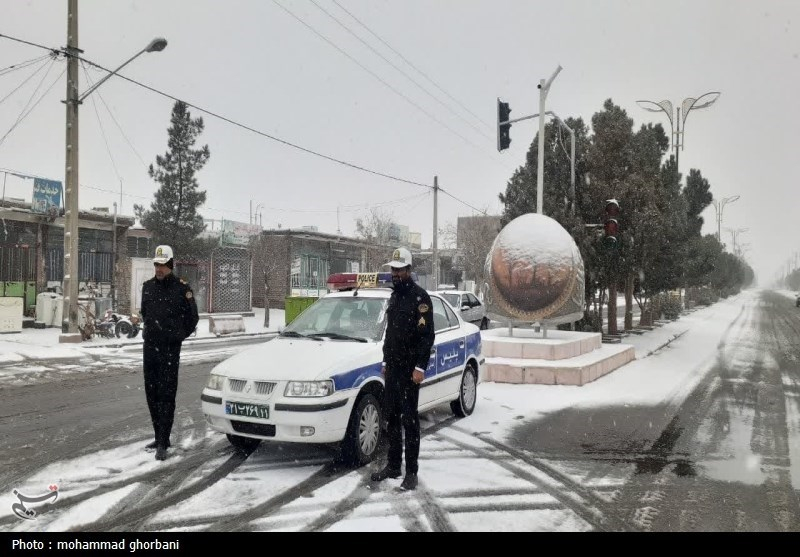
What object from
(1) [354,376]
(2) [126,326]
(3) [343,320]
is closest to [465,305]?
(2) [126,326]

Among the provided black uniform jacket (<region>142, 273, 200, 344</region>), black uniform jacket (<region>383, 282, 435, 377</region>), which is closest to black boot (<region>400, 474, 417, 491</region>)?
black uniform jacket (<region>383, 282, 435, 377</region>)

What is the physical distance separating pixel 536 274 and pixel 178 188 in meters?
16.6

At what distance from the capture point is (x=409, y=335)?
515 centimetres

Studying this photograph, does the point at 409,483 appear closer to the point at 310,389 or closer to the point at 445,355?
the point at 310,389

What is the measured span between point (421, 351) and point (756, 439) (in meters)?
4.41

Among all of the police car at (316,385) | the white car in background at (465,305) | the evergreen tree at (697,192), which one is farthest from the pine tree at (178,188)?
the evergreen tree at (697,192)

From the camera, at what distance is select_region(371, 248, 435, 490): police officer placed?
510 centimetres

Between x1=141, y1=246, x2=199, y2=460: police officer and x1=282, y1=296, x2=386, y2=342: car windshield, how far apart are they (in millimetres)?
1185

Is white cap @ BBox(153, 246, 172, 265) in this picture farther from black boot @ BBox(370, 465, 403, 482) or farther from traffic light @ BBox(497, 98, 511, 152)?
traffic light @ BBox(497, 98, 511, 152)

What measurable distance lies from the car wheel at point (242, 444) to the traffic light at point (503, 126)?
1039 centimetres

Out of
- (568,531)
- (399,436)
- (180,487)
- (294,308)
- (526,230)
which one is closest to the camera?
(568,531)

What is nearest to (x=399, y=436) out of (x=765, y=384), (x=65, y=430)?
(x=65, y=430)

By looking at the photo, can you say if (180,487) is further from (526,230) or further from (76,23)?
(76,23)

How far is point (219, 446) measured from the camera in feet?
20.2
